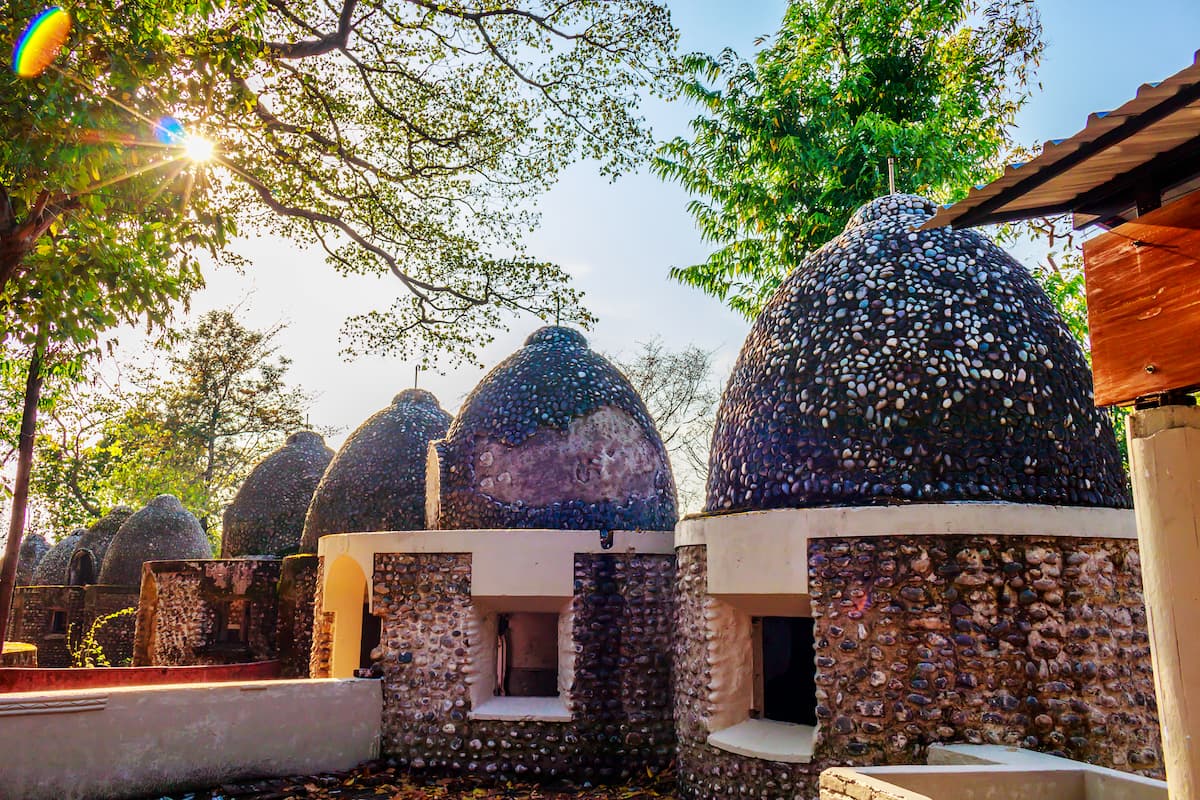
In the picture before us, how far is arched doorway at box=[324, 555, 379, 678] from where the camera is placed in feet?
35.9

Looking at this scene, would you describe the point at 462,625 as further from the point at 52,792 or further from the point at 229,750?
the point at 52,792

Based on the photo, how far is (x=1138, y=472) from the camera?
363cm

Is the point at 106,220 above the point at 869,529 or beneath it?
above

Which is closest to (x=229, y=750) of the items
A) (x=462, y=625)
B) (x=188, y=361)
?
(x=462, y=625)

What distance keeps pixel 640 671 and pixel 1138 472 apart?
6404 mm

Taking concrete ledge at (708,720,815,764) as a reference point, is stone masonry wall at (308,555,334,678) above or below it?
above

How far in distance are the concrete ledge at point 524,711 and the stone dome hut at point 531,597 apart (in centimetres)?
1

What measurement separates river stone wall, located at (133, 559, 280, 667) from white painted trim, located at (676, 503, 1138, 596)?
9.84m

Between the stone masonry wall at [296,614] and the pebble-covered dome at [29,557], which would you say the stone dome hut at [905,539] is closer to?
the stone masonry wall at [296,614]

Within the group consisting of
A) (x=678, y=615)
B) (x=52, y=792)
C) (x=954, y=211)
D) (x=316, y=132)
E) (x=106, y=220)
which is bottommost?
(x=52, y=792)

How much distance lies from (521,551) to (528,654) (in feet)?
6.02

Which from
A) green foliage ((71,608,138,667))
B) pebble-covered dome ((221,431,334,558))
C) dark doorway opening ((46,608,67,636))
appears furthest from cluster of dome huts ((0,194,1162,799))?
dark doorway opening ((46,608,67,636))

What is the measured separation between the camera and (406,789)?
8.60 meters

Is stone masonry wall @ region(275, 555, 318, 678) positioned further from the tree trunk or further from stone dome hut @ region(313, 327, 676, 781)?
the tree trunk
